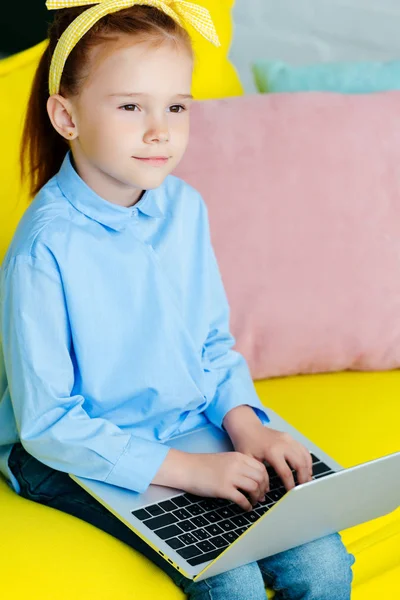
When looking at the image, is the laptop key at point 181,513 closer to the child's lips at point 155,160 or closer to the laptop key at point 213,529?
the laptop key at point 213,529

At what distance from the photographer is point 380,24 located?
249cm

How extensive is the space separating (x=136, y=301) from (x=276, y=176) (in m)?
0.44

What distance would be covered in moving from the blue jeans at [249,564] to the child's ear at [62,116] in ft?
1.46

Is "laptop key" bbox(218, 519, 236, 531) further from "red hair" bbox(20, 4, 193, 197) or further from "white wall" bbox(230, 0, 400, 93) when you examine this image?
"white wall" bbox(230, 0, 400, 93)

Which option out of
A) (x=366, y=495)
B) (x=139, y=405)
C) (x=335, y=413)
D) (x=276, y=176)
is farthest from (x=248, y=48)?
(x=366, y=495)

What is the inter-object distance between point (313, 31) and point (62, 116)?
4.79 ft

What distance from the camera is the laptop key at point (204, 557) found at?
1.16 metres

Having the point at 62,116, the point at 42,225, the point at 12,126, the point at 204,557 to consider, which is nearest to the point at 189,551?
the point at 204,557

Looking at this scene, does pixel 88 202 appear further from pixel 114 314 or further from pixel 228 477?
pixel 228 477

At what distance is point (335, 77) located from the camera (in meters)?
1.92

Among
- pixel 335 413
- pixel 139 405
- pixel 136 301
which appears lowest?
pixel 335 413

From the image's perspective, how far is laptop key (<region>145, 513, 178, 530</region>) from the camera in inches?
48.0

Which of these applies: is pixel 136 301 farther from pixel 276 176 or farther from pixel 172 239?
pixel 276 176

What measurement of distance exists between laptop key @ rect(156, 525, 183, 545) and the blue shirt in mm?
74
